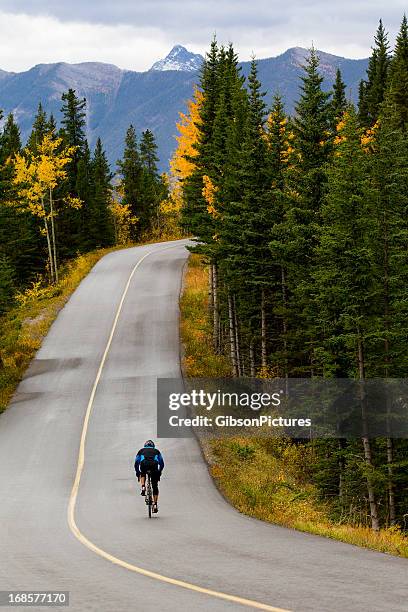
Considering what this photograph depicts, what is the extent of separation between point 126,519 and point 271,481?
25.3 ft

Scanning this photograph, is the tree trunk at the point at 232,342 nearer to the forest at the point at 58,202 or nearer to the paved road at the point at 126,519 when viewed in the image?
the paved road at the point at 126,519

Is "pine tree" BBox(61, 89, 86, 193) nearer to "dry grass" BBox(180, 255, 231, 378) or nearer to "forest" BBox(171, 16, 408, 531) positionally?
"dry grass" BBox(180, 255, 231, 378)

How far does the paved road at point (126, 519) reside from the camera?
9922 millimetres

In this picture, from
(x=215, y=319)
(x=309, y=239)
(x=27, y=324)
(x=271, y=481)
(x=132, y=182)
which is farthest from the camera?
(x=132, y=182)

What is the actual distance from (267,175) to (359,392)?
445 inches

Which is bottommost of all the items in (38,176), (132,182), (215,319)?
(215,319)

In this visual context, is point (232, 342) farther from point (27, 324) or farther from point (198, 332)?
point (27, 324)

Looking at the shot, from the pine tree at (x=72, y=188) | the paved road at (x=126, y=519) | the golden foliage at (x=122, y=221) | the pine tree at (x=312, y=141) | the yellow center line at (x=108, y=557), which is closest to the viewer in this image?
the yellow center line at (x=108, y=557)

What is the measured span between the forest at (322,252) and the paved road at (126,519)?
16.4 ft

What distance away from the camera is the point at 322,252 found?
79.3ft

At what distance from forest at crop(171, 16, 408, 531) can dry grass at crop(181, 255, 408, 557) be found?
984mm

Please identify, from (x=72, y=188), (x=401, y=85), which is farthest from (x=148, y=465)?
(x=72, y=188)

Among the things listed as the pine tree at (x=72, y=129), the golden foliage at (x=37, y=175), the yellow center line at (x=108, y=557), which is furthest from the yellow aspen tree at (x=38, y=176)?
the yellow center line at (x=108, y=557)

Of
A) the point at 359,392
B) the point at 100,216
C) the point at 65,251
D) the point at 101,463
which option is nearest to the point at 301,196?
the point at 359,392
